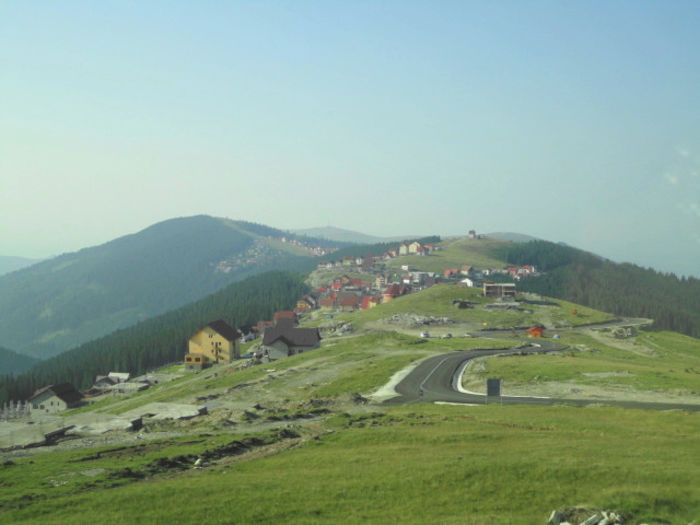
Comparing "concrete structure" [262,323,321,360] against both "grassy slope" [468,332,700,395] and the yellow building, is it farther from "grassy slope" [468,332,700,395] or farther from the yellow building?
"grassy slope" [468,332,700,395]

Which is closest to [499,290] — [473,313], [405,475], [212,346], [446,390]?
[473,313]

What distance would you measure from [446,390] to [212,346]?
323 ft

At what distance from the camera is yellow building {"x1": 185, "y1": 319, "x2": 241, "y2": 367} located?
150575mm

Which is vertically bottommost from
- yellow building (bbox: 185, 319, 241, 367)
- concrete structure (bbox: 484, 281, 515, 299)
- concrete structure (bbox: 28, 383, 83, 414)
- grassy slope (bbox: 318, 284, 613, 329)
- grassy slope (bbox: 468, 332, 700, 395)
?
concrete structure (bbox: 28, 383, 83, 414)

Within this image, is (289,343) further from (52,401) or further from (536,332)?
(536,332)

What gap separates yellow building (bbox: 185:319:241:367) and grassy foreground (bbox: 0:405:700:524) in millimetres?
112326

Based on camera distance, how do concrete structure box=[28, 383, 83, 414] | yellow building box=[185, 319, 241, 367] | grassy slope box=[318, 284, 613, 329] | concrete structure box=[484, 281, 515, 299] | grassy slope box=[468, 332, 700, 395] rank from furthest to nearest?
concrete structure box=[484, 281, 515, 299]
grassy slope box=[318, 284, 613, 329]
yellow building box=[185, 319, 241, 367]
concrete structure box=[28, 383, 83, 414]
grassy slope box=[468, 332, 700, 395]

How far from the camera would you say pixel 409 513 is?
24.5 meters

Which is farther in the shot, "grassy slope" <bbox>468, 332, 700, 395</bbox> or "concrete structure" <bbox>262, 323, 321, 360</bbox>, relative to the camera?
"concrete structure" <bbox>262, 323, 321, 360</bbox>

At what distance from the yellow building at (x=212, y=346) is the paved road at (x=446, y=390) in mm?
74171

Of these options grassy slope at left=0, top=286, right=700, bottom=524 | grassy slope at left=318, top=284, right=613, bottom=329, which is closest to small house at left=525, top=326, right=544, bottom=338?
grassy slope at left=318, top=284, right=613, bottom=329

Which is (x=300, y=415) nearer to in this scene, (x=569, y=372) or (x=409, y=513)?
(x=409, y=513)

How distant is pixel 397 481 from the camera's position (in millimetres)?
28203

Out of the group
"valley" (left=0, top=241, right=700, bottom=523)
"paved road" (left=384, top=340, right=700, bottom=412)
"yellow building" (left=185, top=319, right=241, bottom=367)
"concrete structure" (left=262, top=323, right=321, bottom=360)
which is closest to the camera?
"valley" (left=0, top=241, right=700, bottom=523)
